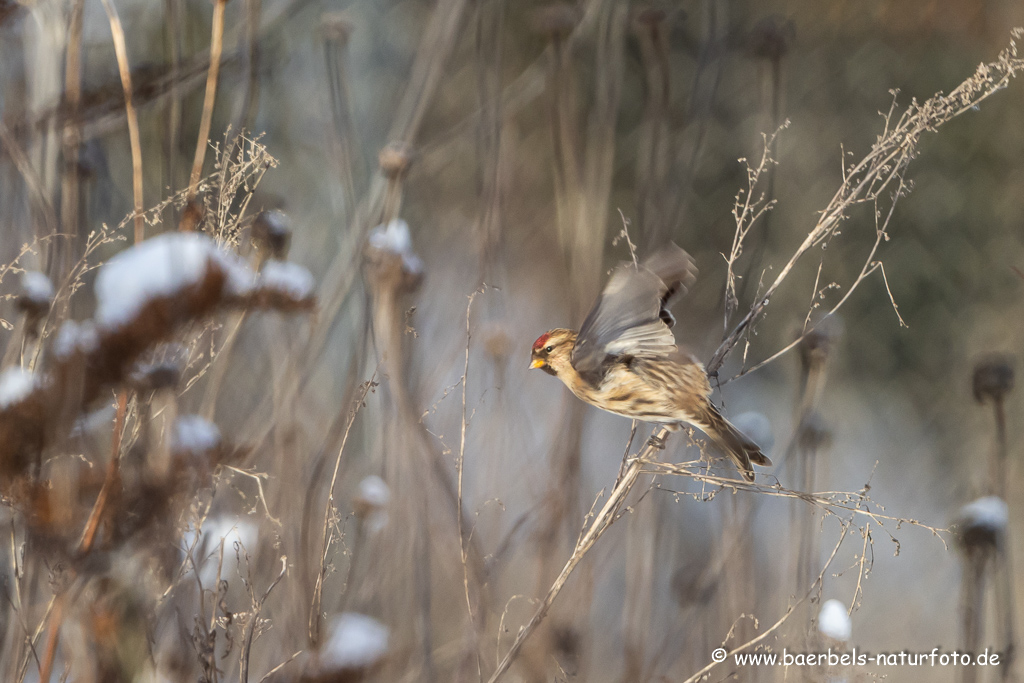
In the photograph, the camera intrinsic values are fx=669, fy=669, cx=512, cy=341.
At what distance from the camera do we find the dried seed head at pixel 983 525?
104cm

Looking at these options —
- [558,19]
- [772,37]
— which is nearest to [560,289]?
[558,19]

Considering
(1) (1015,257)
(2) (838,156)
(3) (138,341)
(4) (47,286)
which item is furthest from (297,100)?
(1) (1015,257)

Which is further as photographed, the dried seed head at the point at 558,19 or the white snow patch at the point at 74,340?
the dried seed head at the point at 558,19

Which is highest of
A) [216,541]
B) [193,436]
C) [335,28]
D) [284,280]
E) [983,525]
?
[335,28]

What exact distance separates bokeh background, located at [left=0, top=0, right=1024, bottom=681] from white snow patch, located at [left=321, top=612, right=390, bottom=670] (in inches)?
1.6

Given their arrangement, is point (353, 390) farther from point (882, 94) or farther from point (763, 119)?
point (882, 94)

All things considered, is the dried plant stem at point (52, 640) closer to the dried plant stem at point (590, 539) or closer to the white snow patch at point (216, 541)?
the white snow patch at point (216, 541)

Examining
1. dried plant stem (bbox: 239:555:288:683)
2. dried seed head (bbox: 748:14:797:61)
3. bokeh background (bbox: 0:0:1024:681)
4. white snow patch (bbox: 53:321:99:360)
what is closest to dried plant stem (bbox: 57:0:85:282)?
bokeh background (bbox: 0:0:1024:681)

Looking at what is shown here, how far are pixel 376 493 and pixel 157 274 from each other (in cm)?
50

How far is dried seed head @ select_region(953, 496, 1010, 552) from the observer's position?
1.04 meters

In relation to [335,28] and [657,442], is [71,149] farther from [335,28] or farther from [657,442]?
[657,442]

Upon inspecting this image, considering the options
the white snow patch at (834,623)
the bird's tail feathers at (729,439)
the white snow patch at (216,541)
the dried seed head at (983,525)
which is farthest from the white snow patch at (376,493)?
the dried seed head at (983,525)

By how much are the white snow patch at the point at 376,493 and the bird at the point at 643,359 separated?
329 millimetres

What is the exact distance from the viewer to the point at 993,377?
1.11 meters
